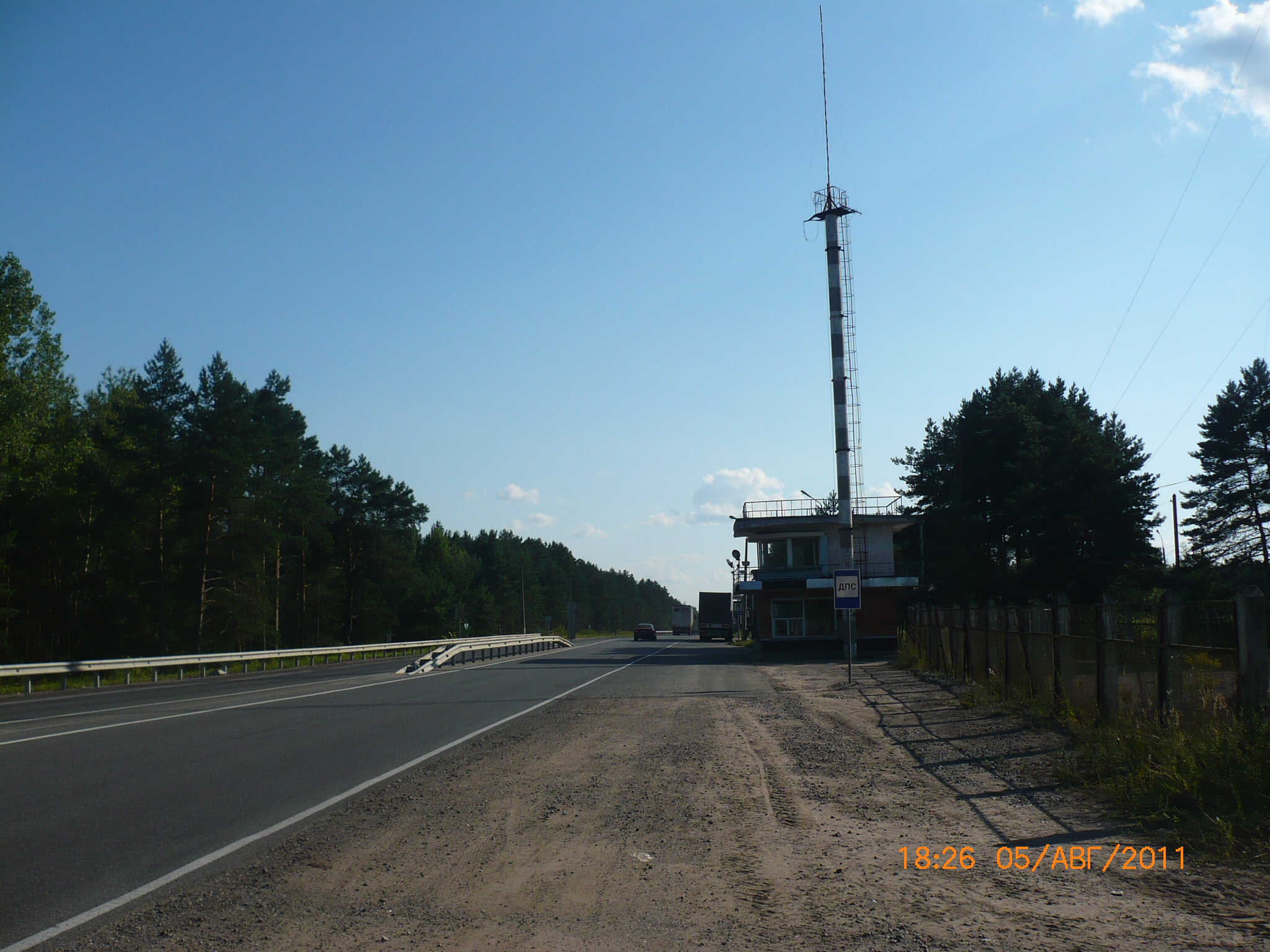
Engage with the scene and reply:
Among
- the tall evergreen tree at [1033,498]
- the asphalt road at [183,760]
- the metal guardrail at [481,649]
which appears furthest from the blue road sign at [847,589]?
the tall evergreen tree at [1033,498]

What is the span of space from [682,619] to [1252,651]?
369 feet

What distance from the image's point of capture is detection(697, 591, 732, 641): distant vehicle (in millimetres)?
81125

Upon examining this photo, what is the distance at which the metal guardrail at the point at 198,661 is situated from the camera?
25.0 metres

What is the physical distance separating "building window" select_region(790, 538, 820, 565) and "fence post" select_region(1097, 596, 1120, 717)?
→ 4026 cm

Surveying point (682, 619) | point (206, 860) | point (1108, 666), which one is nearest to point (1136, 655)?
point (1108, 666)

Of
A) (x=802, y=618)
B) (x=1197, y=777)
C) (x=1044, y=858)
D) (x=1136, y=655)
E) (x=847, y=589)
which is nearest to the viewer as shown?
(x=1044, y=858)

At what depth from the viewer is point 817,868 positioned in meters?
6.38

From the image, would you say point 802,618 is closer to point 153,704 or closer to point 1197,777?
point 153,704

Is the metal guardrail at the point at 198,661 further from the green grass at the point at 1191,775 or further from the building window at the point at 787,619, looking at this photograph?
the green grass at the point at 1191,775

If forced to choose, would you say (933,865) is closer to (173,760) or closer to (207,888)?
(207,888)

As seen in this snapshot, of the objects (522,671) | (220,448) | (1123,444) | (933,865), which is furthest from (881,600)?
(933,865)

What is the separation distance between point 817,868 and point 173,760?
8531 mm

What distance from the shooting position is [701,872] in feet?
20.8

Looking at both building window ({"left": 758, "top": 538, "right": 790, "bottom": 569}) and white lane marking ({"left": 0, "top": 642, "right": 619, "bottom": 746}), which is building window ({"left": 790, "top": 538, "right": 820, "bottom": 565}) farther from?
white lane marking ({"left": 0, "top": 642, "right": 619, "bottom": 746})
